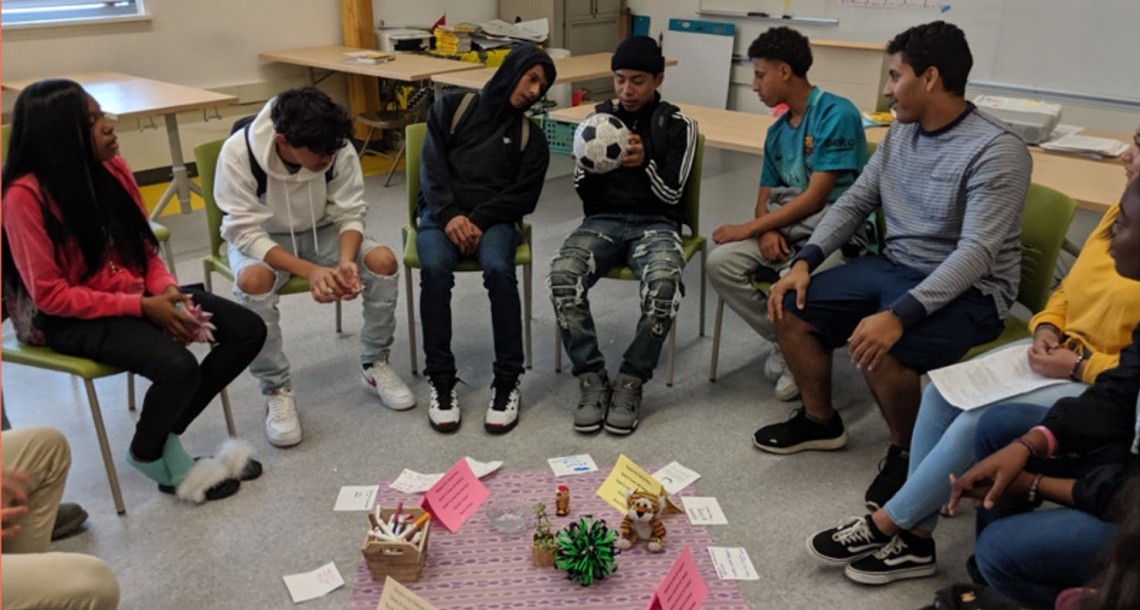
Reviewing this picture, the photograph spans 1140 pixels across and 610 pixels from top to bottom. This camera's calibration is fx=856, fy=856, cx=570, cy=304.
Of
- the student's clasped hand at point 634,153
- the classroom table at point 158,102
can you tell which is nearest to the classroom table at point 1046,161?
the student's clasped hand at point 634,153

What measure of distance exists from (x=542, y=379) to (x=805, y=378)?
89 cm

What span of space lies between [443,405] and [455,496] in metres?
0.43

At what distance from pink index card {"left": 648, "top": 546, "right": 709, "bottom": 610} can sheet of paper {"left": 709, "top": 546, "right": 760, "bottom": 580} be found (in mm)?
122

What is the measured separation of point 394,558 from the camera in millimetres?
1911

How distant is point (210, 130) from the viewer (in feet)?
17.0

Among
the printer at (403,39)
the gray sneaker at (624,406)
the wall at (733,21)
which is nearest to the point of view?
the gray sneaker at (624,406)

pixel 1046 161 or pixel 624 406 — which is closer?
pixel 624 406

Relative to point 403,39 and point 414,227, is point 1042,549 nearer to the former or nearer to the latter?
point 414,227

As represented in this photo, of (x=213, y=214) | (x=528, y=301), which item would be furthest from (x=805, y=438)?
(x=213, y=214)

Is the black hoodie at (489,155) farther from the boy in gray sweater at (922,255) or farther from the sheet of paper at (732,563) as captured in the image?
the sheet of paper at (732,563)

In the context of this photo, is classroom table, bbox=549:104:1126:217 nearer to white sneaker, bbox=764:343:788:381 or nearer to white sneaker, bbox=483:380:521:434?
white sneaker, bbox=764:343:788:381

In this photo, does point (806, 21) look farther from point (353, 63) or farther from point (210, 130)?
point (210, 130)

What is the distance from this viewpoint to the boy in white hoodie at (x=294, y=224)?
7.62 ft

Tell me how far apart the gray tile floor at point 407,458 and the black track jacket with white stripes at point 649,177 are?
1.87 ft
